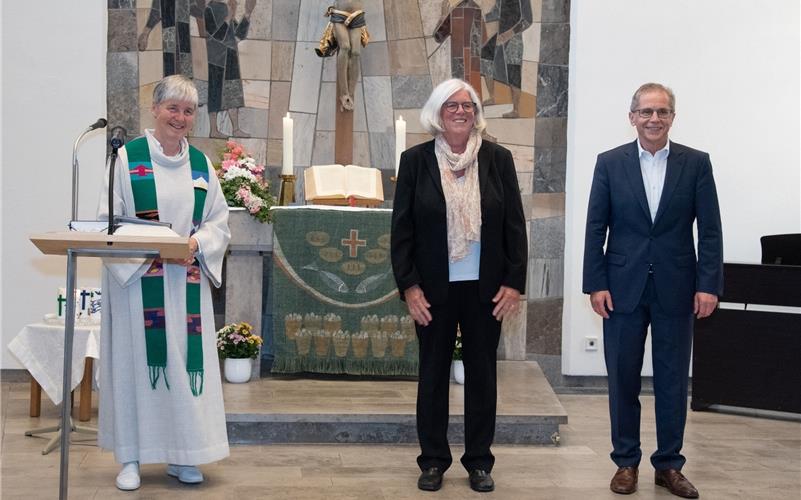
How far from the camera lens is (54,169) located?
21.4 ft

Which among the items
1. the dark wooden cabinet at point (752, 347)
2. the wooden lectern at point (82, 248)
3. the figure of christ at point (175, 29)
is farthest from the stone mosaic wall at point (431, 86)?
the wooden lectern at point (82, 248)

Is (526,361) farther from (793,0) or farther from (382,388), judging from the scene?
(793,0)

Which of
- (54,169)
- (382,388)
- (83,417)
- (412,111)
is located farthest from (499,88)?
(83,417)

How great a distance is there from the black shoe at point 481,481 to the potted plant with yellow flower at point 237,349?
1.97 metres

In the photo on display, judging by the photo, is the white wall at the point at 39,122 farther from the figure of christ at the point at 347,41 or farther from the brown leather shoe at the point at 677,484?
the brown leather shoe at the point at 677,484

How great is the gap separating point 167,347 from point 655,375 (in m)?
2.01

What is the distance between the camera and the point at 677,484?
418 cm

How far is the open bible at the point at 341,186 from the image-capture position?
6.04 m

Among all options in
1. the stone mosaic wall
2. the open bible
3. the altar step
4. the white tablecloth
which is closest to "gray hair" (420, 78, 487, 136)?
the altar step

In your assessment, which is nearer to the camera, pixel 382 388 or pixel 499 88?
pixel 382 388

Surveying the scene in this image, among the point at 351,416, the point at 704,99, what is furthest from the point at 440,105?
the point at 704,99

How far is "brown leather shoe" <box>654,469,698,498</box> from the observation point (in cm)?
416

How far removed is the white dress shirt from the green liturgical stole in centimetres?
186

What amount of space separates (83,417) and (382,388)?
1628mm
